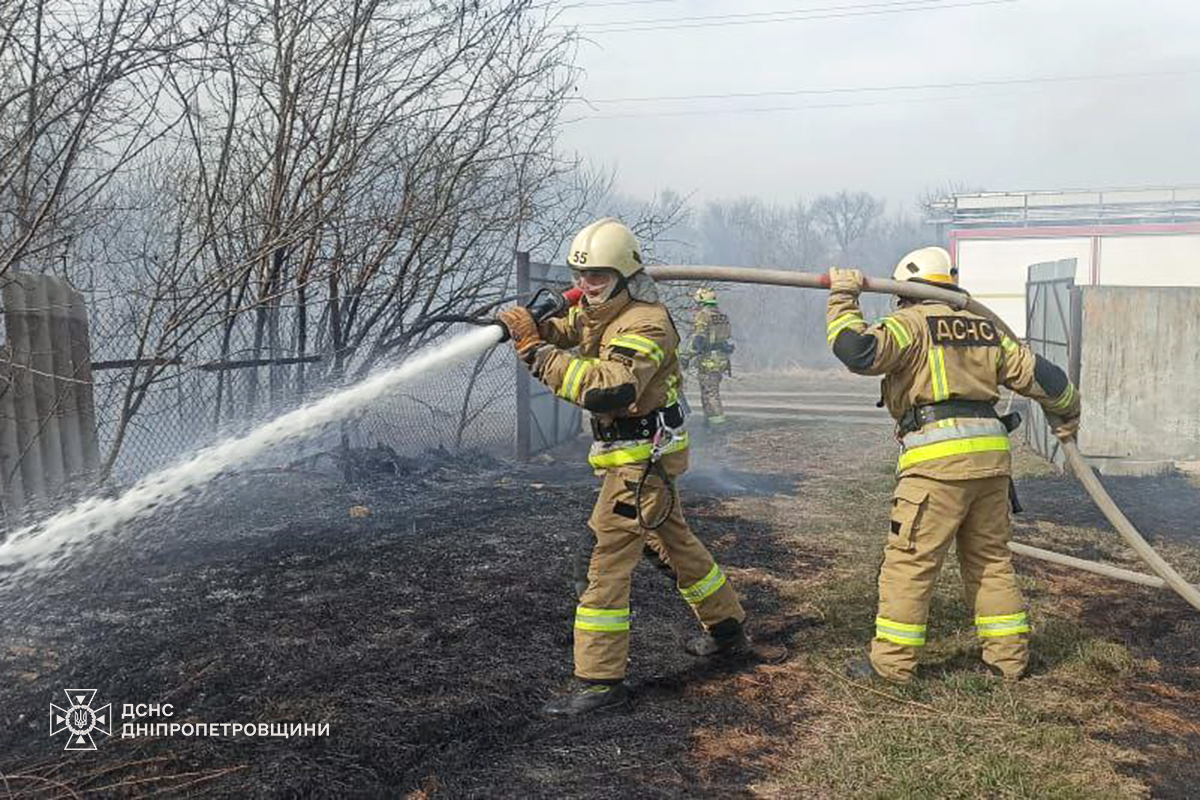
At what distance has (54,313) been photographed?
18.4 feet

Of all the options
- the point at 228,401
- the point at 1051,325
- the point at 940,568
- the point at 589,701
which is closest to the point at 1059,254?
the point at 1051,325

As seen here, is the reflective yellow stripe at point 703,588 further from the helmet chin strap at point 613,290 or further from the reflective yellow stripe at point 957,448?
the helmet chin strap at point 613,290

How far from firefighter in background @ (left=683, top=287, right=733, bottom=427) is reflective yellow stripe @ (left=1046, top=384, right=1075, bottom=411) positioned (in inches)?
329

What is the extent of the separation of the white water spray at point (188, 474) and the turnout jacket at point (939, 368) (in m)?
1.53

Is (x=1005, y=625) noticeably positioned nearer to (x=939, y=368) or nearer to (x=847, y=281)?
(x=939, y=368)

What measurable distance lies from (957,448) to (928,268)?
0.85m

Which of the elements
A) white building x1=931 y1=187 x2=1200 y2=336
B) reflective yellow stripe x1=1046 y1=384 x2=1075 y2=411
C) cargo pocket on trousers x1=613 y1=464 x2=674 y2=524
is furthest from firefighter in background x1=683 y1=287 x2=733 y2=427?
white building x1=931 y1=187 x2=1200 y2=336

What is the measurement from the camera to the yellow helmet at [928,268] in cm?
405

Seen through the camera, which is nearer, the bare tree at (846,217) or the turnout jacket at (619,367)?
the turnout jacket at (619,367)

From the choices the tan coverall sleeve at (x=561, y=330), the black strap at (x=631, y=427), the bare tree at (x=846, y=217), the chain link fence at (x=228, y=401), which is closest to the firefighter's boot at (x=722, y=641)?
the black strap at (x=631, y=427)

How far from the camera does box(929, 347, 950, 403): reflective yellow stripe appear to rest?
3766 mm

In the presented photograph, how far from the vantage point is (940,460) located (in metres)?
3.73

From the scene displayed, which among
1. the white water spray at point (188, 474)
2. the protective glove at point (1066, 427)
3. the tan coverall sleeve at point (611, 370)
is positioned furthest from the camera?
the white water spray at point (188, 474)

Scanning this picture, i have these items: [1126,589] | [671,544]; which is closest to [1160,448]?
[1126,589]
